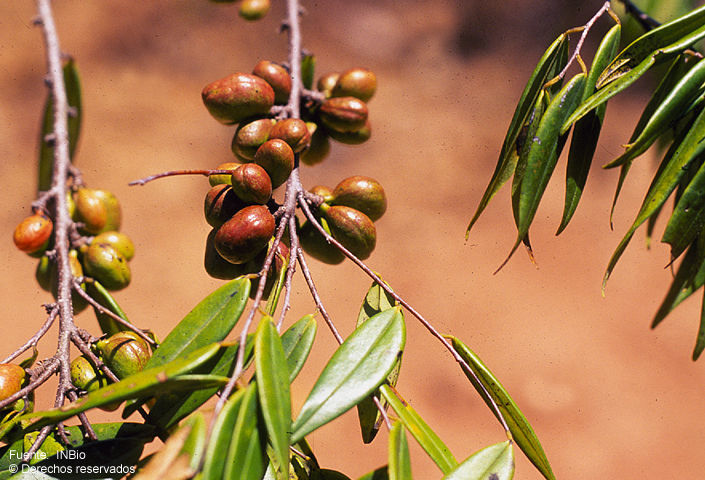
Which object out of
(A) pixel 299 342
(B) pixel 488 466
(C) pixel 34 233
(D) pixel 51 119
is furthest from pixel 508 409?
(D) pixel 51 119

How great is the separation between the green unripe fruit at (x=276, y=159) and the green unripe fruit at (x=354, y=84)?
9.6 inches

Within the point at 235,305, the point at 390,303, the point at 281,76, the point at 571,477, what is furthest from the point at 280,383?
the point at 571,477

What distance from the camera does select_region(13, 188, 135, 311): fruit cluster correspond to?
750 mm

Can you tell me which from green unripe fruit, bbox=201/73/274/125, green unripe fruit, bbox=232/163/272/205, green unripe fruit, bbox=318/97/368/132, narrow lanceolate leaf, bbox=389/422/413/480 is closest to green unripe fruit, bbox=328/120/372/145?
green unripe fruit, bbox=318/97/368/132

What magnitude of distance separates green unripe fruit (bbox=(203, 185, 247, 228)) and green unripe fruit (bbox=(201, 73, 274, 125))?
11 cm

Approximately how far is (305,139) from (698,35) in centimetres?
40

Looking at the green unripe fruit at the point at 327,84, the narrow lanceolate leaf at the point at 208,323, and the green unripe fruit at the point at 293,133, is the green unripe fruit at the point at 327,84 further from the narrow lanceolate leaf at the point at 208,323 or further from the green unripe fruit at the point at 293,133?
the narrow lanceolate leaf at the point at 208,323

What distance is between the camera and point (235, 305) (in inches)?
19.1

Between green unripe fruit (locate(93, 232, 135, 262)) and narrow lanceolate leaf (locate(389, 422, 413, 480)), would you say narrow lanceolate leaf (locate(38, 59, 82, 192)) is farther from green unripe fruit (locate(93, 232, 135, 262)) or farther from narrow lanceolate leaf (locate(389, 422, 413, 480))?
narrow lanceolate leaf (locate(389, 422, 413, 480))

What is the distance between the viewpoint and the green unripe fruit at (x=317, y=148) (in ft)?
2.62

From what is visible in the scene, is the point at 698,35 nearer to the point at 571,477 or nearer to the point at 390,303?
the point at 390,303

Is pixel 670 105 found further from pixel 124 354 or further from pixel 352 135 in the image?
pixel 124 354

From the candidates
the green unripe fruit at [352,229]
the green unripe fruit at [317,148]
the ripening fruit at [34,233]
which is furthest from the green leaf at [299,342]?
the ripening fruit at [34,233]

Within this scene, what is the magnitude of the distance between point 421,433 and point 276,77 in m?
0.47
